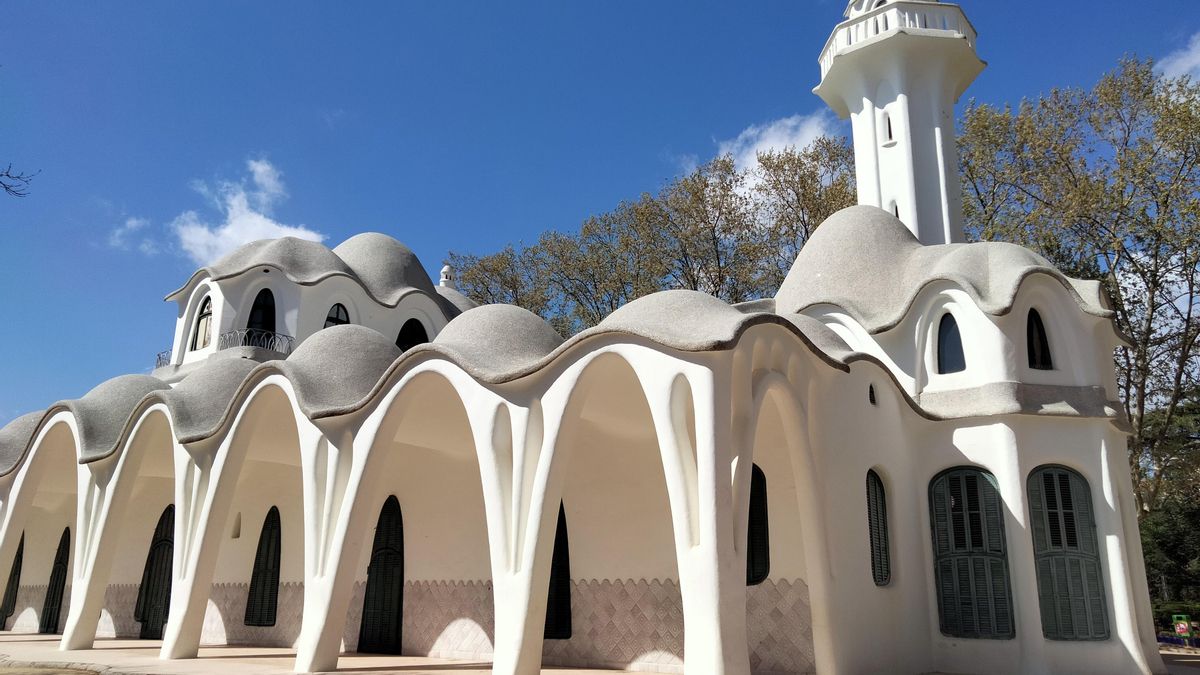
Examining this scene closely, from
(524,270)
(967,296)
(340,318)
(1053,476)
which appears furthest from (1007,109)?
(340,318)

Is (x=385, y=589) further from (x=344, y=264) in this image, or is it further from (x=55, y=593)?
(x=55, y=593)

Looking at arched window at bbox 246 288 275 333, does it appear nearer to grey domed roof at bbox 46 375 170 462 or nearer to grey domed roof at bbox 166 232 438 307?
grey domed roof at bbox 166 232 438 307

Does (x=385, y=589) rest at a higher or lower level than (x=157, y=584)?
lower

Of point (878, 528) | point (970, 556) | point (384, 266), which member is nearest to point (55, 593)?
point (384, 266)

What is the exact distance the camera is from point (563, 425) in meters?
10.1

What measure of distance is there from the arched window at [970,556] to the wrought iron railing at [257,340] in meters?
12.7

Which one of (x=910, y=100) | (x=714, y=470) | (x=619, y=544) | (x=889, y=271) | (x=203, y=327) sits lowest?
(x=619, y=544)

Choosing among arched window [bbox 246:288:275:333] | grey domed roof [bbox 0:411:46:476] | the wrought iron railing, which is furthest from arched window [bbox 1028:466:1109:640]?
grey domed roof [bbox 0:411:46:476]

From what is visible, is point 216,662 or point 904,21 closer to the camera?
point 216,662

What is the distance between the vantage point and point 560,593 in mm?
13312

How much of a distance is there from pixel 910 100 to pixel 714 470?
1176 cm

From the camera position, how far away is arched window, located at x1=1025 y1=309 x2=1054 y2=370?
1340cm

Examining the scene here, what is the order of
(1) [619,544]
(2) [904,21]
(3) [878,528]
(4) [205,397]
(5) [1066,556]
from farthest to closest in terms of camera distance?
(2) [904,21]
(4) [205,397]
(1) [619,544]
(5) [1066,556]
(3) [878,528]

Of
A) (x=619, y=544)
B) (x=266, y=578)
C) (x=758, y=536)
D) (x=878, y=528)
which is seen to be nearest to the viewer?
(x=758, y=536)
